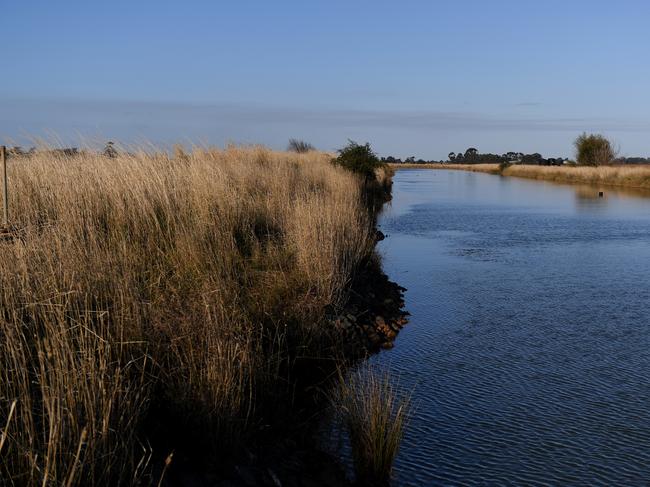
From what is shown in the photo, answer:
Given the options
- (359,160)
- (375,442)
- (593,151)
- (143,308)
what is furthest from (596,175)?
(143,308)

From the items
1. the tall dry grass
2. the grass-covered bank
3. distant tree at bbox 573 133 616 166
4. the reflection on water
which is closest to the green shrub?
the reflection on water

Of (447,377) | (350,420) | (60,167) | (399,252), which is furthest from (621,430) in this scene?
(399,252)

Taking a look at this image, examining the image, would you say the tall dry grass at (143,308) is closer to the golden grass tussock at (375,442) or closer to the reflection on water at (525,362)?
the golden grass tussock at (375,442)

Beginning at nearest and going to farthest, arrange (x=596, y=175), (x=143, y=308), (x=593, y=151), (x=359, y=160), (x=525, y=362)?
(x=143, y=308), (x=525, y=362), (x=359, y=160), (x=596, y=175), (x=593, y=151)

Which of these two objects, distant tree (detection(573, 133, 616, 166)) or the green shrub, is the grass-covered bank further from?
the green shrub

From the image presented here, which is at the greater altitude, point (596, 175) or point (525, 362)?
point (596, 175)

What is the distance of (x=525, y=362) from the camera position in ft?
24.8

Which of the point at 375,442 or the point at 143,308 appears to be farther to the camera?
the point at 143,308

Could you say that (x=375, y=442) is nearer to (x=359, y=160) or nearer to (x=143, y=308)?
(x=143, y=308)

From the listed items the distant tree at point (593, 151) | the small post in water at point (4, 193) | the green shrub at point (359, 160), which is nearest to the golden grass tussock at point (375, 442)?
the small post in water at point (4, 193)

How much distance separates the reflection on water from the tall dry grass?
1.29m

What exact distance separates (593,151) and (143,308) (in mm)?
67489

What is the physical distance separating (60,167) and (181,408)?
605cm

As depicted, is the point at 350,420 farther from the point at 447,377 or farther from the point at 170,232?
the point at 170,232
